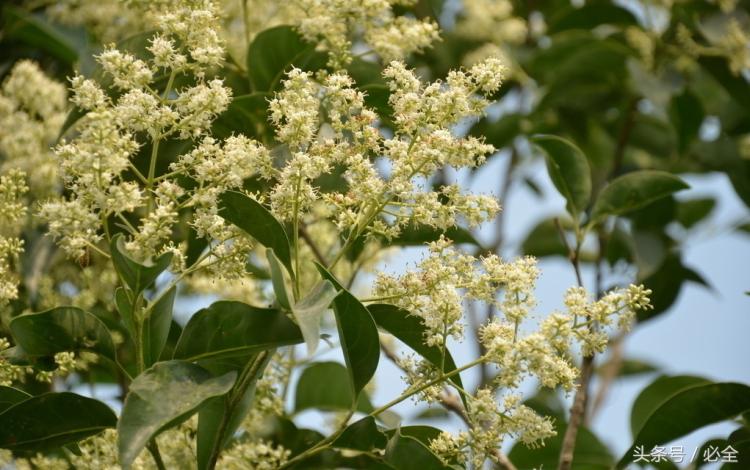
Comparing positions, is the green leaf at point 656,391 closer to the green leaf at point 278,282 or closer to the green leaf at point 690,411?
the green leaf at point 690,411

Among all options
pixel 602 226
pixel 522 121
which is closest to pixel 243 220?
pixel 602 226

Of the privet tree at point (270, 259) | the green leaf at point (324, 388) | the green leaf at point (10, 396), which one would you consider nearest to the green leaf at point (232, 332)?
the privet tree at point (270, 259)

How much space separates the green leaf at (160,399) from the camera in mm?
1345

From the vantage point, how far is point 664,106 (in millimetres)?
3197

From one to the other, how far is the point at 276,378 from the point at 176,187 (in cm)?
77

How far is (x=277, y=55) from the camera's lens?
2246 mm

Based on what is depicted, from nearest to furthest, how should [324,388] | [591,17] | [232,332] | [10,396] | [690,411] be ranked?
1. [232,332]
2. [10,396]
3. [690,411]
4. [324,388]
5. [591,17]

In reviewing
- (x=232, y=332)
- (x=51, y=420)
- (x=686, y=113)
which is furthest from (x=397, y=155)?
(x=686, y=113)

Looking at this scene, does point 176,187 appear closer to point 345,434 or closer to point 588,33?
point 345,434

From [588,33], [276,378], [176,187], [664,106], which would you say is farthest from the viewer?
[588,33]

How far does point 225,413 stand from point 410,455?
0.92ft

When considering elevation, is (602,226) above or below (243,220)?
below

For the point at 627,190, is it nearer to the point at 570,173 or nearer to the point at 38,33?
the point at 570,173

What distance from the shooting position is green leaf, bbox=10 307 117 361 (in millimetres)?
1562
